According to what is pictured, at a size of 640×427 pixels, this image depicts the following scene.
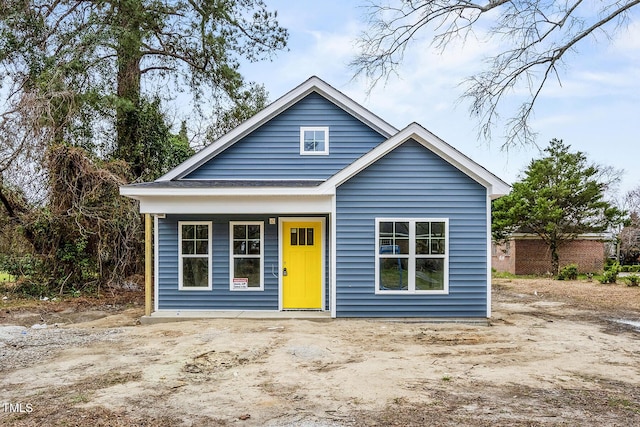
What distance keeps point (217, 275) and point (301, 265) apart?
1.95 metres

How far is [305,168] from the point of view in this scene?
39.4 ft

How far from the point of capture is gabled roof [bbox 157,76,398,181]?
38.7ft

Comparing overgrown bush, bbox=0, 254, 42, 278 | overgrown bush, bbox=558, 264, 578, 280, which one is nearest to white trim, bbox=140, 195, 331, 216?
overgrown bush, bbox=0, 254, 42, 278

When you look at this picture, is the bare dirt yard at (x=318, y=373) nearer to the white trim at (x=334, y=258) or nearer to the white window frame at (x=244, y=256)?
the white trim at (x=334, y=258)

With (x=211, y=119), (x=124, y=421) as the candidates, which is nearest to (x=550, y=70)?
(x=124, y=421)

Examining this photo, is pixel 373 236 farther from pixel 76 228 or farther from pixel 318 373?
pixel 76 228

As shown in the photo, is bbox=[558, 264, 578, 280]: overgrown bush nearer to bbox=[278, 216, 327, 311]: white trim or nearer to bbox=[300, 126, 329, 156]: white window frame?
bbox=[300, 126, 329, 156]: white window frame

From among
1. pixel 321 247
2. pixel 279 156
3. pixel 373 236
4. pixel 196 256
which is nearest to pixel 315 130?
pixel 279 156

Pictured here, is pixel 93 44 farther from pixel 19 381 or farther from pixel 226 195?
pixel 19 381

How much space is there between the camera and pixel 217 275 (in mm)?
11031

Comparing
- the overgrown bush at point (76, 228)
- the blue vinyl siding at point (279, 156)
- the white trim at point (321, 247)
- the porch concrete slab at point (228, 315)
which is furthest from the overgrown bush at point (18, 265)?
the white trim at point (321, 247)

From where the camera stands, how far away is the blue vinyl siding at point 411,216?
10.2 m

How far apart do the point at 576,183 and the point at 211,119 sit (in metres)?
19.0

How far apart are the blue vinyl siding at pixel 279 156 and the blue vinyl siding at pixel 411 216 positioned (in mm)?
1887
